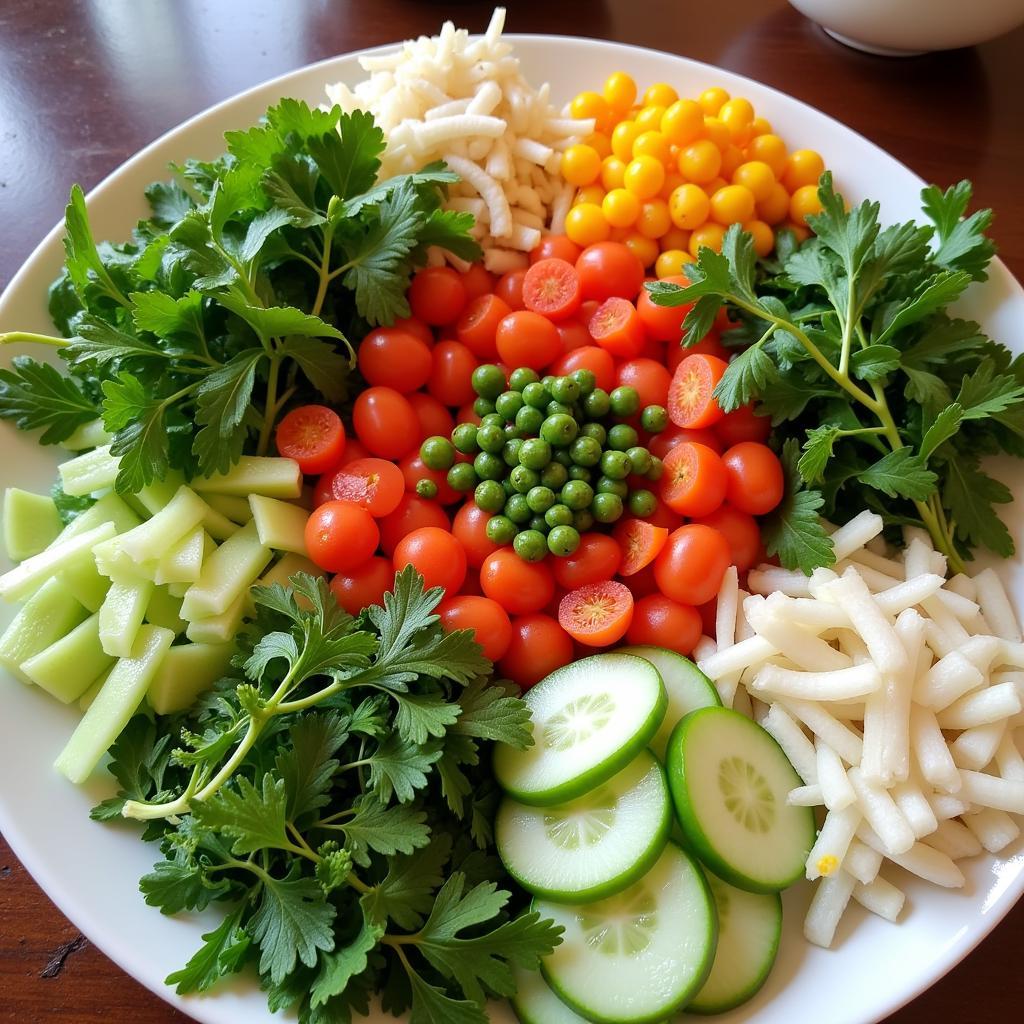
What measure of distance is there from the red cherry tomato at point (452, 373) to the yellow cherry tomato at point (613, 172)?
651mm

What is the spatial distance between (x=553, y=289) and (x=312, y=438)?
77 centimetres

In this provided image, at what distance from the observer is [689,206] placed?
90.4 inches

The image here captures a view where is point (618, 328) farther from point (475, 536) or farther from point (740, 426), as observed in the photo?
point (475, 536)

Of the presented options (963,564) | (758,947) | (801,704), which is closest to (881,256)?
(963,564)

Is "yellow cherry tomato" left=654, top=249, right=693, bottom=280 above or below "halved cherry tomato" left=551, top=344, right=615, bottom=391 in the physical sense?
above

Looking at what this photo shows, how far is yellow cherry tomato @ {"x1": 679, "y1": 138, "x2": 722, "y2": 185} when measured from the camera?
230cm

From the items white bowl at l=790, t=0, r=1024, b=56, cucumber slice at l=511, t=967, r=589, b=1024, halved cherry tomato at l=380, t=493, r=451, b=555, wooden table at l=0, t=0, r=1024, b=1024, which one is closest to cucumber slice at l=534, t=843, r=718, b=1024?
cucumber slice at l=511, t=967, r=589, b=1024

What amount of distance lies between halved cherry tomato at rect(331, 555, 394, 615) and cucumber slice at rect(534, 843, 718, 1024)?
0.76 m

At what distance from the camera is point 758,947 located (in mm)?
1683

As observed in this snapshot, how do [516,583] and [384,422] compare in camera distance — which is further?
[384,422]

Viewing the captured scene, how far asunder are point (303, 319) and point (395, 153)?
67 cm

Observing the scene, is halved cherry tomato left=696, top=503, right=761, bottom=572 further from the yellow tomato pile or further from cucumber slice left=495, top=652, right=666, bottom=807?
the yellow tomato pile

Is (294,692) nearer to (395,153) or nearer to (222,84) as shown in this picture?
(395,153)

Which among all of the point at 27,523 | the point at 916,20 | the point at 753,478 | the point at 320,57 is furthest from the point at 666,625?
the point at 320,57
